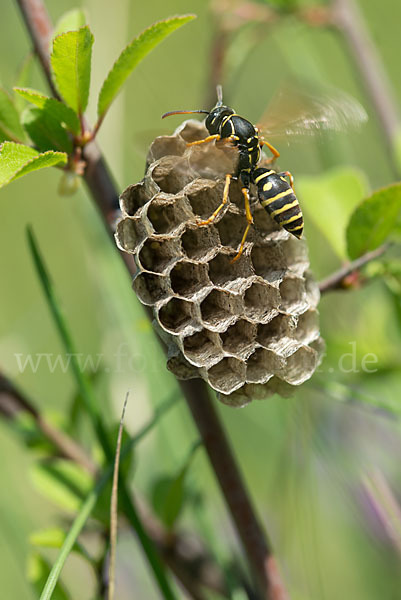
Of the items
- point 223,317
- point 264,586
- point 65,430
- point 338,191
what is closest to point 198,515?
point 264,586

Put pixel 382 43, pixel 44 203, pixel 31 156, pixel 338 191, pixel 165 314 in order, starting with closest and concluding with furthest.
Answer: pixel 31 156
pixel 165 314
pixel 338 191
pixel 44 203
pixel 382 43

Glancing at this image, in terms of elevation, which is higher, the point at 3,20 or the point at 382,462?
the point at 3,20

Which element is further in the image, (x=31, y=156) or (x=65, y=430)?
(x=65, y=430)

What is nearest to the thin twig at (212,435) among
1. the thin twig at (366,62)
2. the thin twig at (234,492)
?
the thin twig at (234,492)

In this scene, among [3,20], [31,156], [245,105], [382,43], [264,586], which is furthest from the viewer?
[382,43]

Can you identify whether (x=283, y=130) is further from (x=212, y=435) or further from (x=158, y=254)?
(x=212, y=435)

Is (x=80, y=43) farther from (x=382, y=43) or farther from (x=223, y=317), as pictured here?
(x=382, y=43)

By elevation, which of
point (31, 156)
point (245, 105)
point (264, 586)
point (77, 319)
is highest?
point (31, 156)

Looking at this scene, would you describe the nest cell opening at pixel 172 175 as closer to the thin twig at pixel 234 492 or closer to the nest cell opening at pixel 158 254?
the nest cell opening at pixel 158 254

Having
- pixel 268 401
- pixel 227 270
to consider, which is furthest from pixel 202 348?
pixel 268 401
